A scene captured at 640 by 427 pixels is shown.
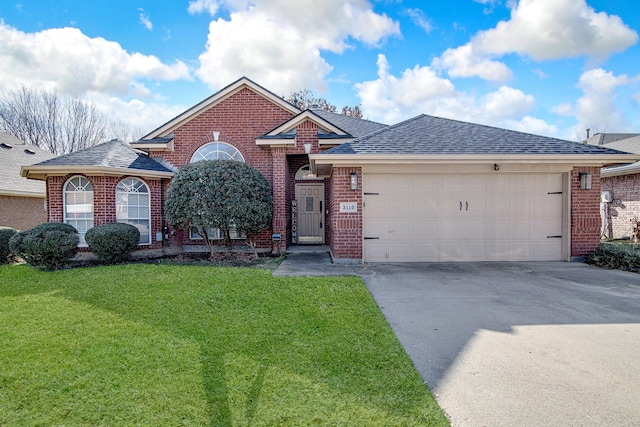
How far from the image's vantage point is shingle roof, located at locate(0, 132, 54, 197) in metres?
13.6

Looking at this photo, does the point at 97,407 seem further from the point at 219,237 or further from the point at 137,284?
the point at 219,237

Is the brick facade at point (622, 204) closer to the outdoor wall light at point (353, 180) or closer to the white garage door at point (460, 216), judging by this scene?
the white garage door at point (460, 216)

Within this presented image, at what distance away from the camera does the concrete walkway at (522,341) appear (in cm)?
263

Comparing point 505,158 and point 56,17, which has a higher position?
point 56,17

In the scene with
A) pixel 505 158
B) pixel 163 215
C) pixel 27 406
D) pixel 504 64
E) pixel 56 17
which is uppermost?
pixel 56 17

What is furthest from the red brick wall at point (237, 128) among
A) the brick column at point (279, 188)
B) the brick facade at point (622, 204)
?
the brick facade at point (622, 204)

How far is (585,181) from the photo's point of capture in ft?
27.8

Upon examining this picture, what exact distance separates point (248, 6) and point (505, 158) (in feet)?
26.4

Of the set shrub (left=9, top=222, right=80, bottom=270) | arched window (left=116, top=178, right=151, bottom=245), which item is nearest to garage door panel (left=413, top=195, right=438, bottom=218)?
arched window (left=116, top=178, right=151, bottom=245)

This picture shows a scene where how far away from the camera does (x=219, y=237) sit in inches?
444

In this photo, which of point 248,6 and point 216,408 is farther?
point 248,6

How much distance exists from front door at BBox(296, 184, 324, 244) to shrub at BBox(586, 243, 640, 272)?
7901 millimetres

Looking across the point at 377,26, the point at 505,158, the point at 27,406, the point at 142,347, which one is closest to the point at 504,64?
the point at 377,26

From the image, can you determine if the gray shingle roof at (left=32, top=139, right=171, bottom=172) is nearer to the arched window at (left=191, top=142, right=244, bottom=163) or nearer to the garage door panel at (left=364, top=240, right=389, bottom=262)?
the arched window at (left=191, top=142, right=244, bottom=163)
